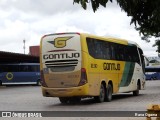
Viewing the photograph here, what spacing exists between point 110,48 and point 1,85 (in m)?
33.0

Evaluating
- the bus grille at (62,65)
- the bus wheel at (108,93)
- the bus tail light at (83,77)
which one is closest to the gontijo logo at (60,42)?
the bus grille at (62,65)

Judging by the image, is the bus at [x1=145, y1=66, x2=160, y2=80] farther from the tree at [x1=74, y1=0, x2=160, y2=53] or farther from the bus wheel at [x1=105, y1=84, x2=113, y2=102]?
the tree at [x1=74, y1=0, x2=160, y2=53]

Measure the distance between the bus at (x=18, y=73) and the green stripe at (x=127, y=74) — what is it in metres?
29.3

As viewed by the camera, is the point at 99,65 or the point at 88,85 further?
the point at 99,65

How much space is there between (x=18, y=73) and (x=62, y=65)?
35.0 metres

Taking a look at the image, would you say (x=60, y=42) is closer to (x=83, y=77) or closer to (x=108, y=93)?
(x=83, y=77)

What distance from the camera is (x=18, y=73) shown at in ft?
175

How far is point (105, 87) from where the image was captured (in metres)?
21.3

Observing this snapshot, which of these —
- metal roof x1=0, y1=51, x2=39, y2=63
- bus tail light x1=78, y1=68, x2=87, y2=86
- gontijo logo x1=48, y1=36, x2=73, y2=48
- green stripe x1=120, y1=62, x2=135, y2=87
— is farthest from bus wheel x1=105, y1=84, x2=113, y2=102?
metal roof x1=0, y1=51, x2=39, y2=63

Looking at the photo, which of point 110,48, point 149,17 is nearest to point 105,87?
point 110,48

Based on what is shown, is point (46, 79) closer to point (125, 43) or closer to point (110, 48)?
point (110, 48)

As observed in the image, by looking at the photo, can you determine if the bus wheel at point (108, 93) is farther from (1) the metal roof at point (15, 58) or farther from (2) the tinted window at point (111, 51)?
(1) the metal roof at point (15, 58)

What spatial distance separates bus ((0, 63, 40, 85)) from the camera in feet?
173

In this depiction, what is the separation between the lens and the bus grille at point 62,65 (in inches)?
747
